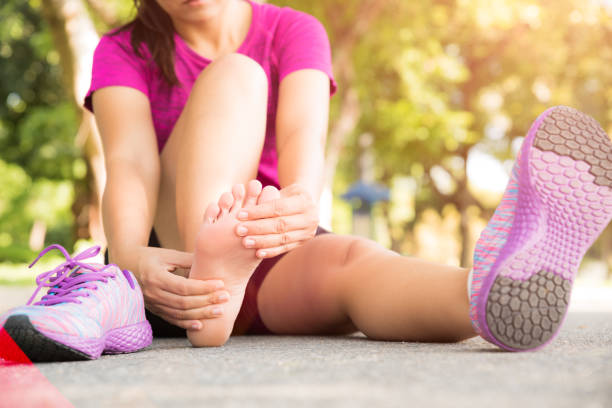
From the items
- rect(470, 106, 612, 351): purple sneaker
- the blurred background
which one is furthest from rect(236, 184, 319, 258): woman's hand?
the blurred background

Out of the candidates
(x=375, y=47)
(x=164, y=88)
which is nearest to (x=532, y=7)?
(x=375, y=47)

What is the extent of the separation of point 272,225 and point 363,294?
337 mm

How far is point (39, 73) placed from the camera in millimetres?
14938

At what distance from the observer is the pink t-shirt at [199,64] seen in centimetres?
205

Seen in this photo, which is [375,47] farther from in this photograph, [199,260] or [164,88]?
[199,260]

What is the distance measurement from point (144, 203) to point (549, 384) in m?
1.17

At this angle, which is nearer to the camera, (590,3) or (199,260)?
(199,260)

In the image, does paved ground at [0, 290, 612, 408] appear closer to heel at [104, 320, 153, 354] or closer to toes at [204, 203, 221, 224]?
heel at [104, 320, 153, 354]

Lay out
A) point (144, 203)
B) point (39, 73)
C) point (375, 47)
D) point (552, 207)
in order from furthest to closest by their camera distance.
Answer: point (39, 73) → point (375, 47) → point (144, 203) → point (552, 207)

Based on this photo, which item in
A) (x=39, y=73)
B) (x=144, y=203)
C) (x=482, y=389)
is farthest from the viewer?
(x=39, y=73)

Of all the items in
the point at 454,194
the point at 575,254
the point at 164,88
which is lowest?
the point at 454,194

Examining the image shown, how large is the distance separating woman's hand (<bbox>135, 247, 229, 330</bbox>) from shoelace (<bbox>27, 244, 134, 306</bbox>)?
0.22 ft

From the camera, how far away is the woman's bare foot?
1369 mm

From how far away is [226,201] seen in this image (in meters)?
1.38
